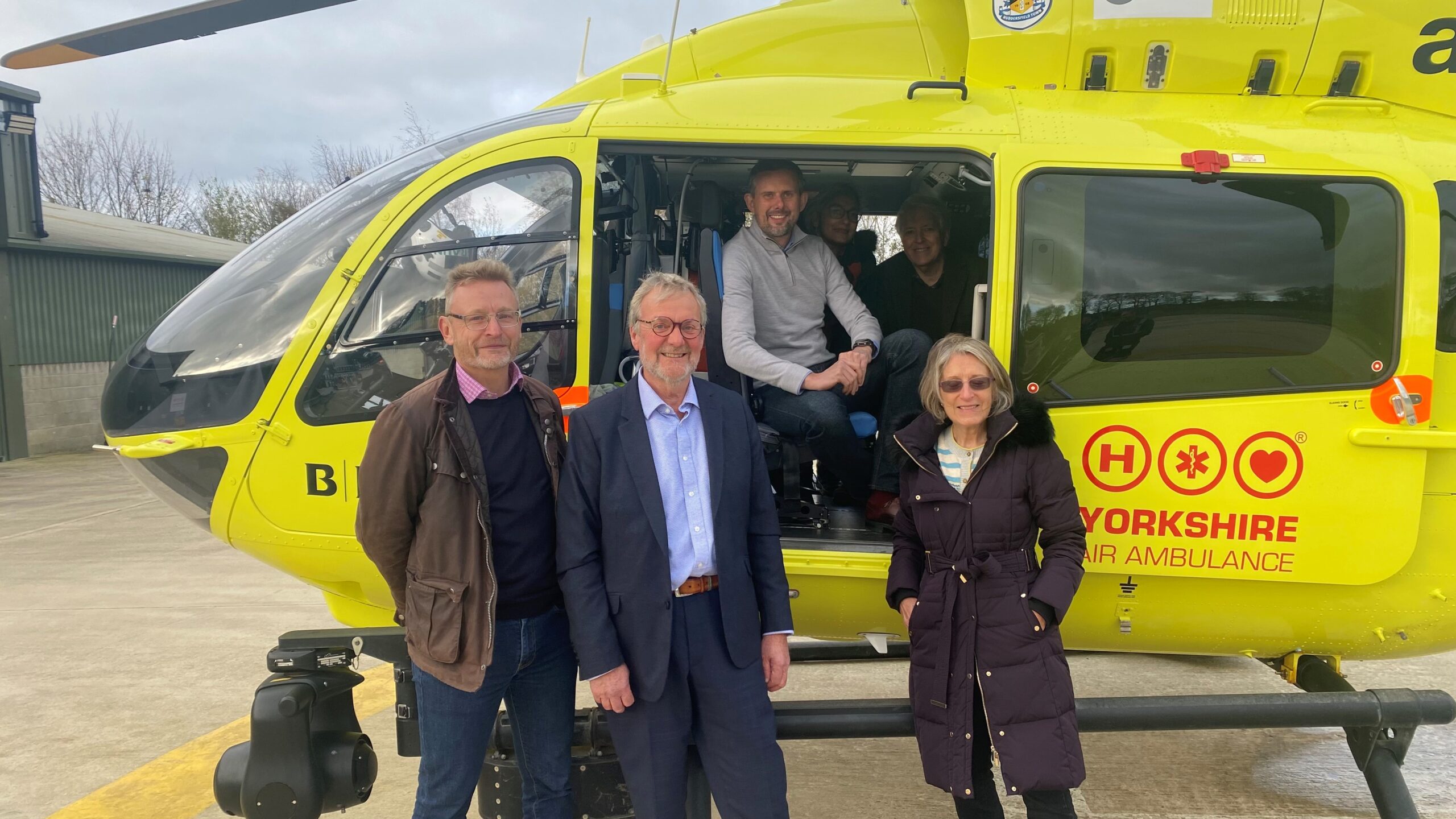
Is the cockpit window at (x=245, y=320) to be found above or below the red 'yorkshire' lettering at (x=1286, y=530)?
above

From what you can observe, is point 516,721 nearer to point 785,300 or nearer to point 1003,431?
point 1003,431

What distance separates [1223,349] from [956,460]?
1029mm

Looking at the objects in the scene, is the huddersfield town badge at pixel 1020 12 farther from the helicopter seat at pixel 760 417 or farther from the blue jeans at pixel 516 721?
the blue jeans at pixel 516 721

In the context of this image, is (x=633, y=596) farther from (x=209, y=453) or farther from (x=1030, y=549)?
(x=209, y=453)

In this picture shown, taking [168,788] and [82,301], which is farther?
[82,301]

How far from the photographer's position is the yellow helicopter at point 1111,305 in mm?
2689

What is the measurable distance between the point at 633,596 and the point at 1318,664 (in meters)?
2.49

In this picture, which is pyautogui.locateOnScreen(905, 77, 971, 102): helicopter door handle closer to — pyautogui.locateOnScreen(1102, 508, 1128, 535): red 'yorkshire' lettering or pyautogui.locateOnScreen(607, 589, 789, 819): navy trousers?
pyautogui.locateOnScreen(1102, 508, 1128, 535): red 'yorkshire' lettering

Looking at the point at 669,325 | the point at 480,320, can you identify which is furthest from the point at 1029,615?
the point at 480,320

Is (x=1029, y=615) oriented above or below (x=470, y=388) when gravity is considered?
below

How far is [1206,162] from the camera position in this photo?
2.74m

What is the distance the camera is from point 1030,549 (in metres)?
2.43

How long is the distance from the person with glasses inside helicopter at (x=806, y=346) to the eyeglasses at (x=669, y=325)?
89cm

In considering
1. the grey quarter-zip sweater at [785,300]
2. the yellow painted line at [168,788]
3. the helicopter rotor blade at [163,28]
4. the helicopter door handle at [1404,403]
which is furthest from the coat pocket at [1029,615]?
the helicopter rotor blade at [163,28]
